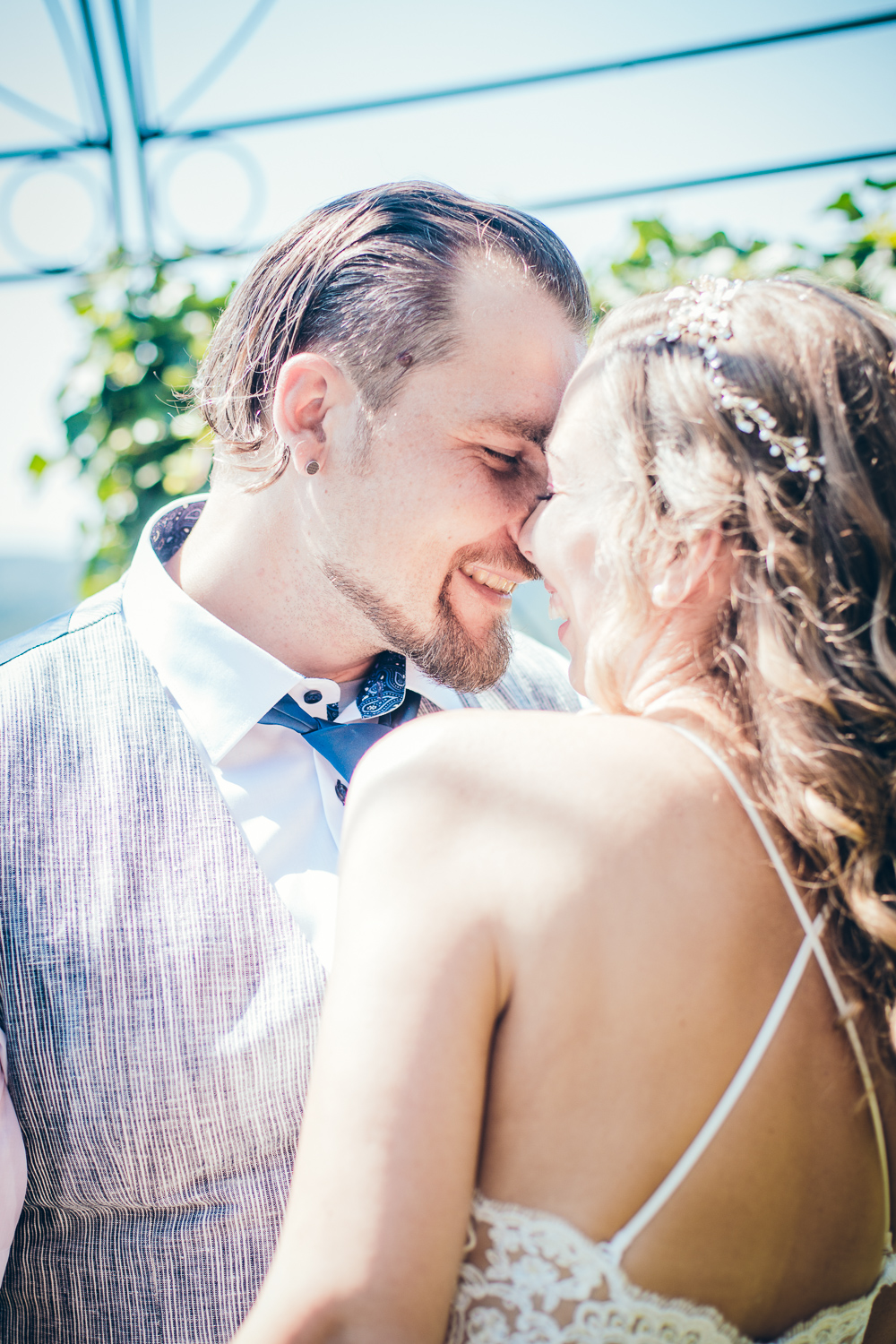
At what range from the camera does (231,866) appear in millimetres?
1590

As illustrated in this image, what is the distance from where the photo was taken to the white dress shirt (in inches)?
64.6

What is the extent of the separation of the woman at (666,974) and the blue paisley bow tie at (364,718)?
794 millimetres

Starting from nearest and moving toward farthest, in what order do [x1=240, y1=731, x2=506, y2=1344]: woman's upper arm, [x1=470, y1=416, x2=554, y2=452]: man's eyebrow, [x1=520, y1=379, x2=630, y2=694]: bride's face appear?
[x1=240, y1=731, x2=506, y2=1344]: woman's upper arm < [x1=520, y1=379, x2=630, y2=694]: bride's face < [x1=470, y1=416, x2=554, y2=452]: man's eyebrow

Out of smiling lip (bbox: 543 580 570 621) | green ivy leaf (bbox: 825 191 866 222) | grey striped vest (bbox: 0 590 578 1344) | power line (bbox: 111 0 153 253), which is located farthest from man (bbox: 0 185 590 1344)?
green ivy leaf (bbox: 825 191 866 222)

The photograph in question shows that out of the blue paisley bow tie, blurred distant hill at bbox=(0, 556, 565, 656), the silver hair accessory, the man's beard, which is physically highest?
the silver hair accessory

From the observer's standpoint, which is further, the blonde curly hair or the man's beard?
the man's beard

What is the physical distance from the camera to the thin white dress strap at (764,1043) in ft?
3.18

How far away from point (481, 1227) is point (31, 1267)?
96 centimetres

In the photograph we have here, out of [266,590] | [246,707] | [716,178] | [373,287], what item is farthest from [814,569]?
[716,178]

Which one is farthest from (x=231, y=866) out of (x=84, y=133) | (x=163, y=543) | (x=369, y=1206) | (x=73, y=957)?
(x=84, y=133)

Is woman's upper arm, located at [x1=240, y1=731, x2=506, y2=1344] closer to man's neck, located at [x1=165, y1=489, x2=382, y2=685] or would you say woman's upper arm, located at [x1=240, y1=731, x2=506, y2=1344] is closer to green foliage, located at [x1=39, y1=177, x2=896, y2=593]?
man's neck, located at [x1=165, y1=489, x2=382, y2=685]

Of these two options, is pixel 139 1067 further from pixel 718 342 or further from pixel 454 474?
pixel 718 342

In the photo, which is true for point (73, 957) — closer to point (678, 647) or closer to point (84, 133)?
point (678, 647)

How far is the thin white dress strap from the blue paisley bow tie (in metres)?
0.89
